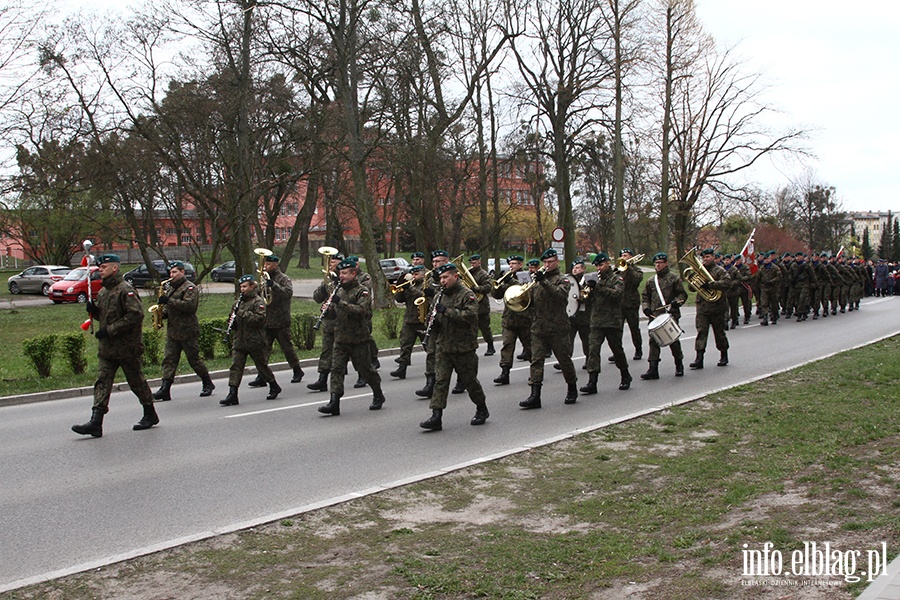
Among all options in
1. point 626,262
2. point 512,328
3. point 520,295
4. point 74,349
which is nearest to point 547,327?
point 520,295

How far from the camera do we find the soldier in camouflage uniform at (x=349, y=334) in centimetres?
1055

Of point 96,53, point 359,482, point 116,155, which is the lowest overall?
point 359,482

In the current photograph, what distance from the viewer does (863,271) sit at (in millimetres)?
31688

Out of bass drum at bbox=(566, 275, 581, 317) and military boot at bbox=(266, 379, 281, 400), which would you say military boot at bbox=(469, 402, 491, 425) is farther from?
bass drum at bbox=(566, 275, 581, 317)

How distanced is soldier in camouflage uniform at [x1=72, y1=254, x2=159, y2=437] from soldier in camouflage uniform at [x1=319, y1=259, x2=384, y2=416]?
6.98 ft

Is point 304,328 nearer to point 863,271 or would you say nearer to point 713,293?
point 713,293

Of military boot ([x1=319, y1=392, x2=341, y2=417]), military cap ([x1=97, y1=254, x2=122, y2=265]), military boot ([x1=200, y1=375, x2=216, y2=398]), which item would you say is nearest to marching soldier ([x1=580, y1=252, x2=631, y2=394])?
military boot ([x1=319, y1=392, x2=341, y2=417])

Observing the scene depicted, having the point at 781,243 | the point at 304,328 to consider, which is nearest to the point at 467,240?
the point at 781,243

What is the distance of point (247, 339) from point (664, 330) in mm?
5835

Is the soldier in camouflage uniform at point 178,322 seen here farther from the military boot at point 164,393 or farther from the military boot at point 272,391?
the military boot at point 272,391

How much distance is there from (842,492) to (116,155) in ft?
89.3

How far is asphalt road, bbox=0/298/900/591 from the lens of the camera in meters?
6.05

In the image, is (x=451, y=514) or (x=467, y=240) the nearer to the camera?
(x=451, y=514)

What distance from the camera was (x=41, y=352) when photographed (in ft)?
46.9
